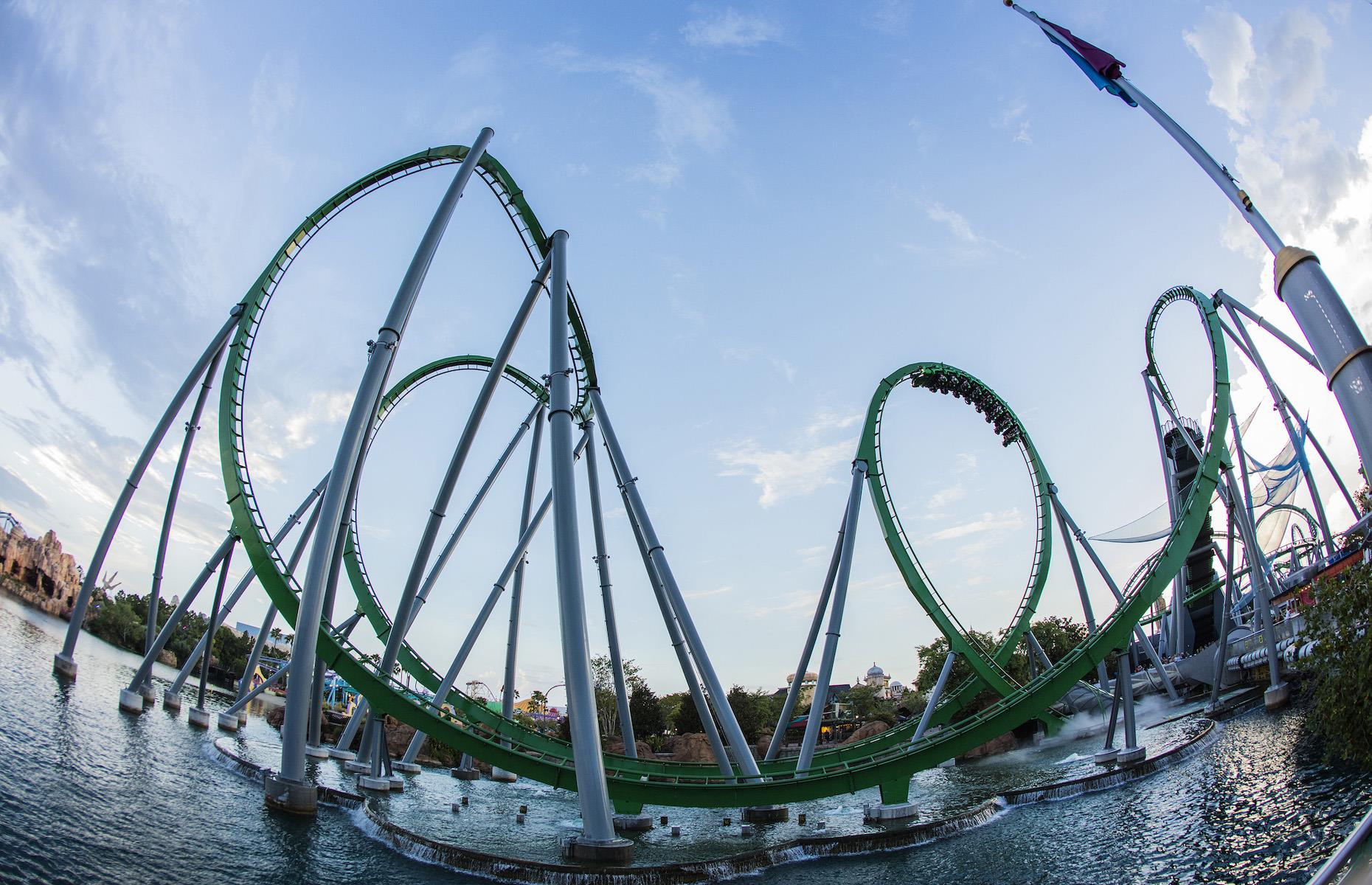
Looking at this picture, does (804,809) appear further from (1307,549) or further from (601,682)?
(601,682)

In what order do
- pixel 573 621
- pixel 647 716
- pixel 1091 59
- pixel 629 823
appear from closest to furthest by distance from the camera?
1. pixel 1091 59
2. pixel 573 621
3. pixel 629 823
4. pixel 647 716

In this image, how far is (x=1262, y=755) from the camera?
47.2ft

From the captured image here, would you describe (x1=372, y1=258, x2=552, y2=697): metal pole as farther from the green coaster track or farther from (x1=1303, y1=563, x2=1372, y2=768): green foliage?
(x1=1303, y1=563, x2=1372, y2=768): green foliage

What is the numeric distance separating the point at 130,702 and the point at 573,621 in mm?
16190

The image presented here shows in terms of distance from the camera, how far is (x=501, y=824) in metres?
14.8

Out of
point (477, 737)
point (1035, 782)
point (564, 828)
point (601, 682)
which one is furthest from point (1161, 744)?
point (601, 682)

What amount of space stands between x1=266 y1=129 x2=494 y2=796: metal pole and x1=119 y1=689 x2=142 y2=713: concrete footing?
926cm

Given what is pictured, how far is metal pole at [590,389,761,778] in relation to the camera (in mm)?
14219

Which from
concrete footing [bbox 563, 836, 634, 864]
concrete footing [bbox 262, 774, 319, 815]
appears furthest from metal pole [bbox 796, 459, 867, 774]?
concrete footing [bbox 262, 774, 319, 815]

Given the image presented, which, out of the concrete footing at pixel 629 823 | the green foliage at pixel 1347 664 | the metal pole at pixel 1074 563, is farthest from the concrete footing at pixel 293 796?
the metal pole at pixel 1074 563

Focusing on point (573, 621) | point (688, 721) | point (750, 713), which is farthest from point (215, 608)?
point (750, 713)

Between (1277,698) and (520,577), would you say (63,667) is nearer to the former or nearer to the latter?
(520,577)

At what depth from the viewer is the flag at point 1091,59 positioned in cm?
505

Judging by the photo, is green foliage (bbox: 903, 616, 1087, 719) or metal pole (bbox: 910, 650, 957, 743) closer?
metal pole (bbox: 910, 650, 957, 743)
